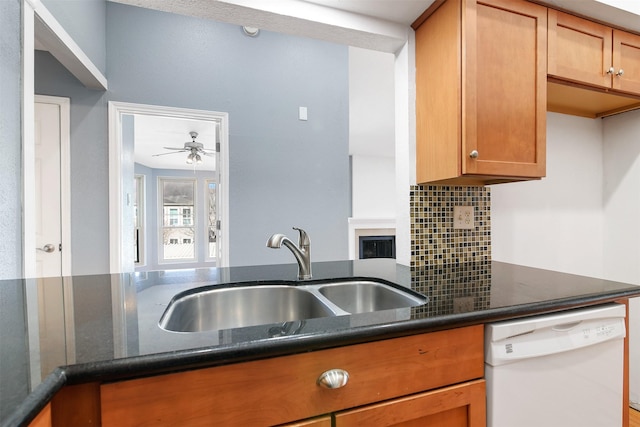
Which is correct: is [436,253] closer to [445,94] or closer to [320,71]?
[445,94]

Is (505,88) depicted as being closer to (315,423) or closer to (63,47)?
(315,423)

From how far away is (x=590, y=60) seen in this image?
1402 mm

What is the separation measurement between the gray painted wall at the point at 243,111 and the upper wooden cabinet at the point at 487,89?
65.4 inches

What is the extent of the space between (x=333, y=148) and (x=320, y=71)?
74 centimetres

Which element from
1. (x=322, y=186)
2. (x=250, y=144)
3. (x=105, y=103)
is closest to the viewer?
(x=105, y=103)

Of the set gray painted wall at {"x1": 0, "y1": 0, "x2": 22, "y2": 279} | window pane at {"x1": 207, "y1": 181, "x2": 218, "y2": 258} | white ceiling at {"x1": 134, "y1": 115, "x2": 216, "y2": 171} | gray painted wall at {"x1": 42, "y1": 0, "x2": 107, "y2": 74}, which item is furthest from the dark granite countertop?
window pane at {"x1": 207, "y1": 181, "x2": 218, "y2": 258}

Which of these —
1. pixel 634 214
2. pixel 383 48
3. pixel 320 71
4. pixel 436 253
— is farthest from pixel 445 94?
pixel 320 71

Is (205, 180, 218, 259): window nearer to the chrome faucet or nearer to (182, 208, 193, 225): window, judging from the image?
(182, 208, 193, 225): window

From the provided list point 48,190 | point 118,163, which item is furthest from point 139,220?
point 118,163

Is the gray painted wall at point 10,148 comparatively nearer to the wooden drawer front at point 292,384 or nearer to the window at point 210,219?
the wooden drawer front at point 292,384

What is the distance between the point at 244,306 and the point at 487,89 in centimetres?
127

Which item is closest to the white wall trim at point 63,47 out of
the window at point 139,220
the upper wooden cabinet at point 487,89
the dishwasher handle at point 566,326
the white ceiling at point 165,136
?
the white ceiling at point 165,136

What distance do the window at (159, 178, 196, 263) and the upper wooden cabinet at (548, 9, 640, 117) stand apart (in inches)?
274

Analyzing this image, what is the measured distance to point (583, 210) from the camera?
6.42ft
